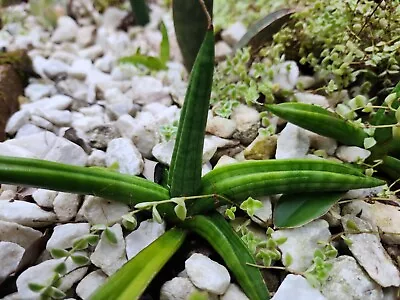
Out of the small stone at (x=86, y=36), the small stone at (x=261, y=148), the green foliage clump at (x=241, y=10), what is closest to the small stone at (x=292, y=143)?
the small stone at (x=261, y=148)

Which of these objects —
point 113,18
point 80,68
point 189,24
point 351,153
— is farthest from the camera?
point 113,18

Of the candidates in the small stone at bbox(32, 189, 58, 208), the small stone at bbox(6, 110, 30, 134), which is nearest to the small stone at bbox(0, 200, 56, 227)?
the small stone at bbox(32, 189, 58, 208)

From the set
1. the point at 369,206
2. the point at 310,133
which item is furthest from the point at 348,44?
the point at 369,206

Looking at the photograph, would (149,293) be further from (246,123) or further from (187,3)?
(187,3)

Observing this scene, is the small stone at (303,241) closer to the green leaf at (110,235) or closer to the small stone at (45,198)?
the green leaf at (110,235)

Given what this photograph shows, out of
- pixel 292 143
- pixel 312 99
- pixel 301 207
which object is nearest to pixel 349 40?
pixel 312 99

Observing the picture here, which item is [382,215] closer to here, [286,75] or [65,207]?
[286,75]

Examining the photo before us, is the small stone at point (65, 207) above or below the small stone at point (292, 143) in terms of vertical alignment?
below
